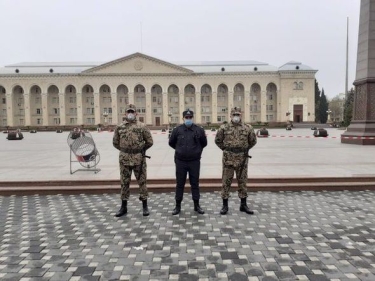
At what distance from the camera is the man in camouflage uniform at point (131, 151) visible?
6.10 m

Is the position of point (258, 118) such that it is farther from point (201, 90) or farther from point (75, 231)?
point (75, 231)

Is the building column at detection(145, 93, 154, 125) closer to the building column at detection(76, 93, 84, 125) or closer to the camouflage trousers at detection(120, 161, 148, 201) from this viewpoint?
the building column at detection(76, 93, 84, 125)

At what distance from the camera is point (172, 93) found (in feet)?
265

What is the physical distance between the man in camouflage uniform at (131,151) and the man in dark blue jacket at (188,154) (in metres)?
0.64

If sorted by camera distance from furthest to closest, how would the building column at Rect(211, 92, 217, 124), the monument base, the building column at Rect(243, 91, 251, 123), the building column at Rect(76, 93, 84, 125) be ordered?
the building column at Rect(211, 92, 217, 124) → the building column at Rect(243, 91, 251, 123) → the building column at Rect(76, 93, 84, 125) → the monument base

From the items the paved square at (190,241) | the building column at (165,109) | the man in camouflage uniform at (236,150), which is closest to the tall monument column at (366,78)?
the paved square at (190,241)

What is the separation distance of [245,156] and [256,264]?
2659 mm

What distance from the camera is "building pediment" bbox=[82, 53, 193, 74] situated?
251 feet

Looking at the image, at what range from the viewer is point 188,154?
6.15 meters

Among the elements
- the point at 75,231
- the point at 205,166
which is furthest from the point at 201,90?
the point at 75,231

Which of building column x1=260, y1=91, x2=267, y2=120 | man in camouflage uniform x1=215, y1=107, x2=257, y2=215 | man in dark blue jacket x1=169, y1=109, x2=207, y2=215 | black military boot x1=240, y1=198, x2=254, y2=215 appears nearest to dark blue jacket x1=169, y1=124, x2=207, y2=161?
man in dark blue jacket x1=169, y1=109, x2=207, y2=215

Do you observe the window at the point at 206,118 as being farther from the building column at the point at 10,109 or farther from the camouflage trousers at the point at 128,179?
the camouflage trousers at the point at 128,179

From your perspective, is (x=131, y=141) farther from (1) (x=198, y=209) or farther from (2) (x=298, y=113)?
(2) (x=298, y=113)

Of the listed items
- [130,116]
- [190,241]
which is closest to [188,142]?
[130,116]
